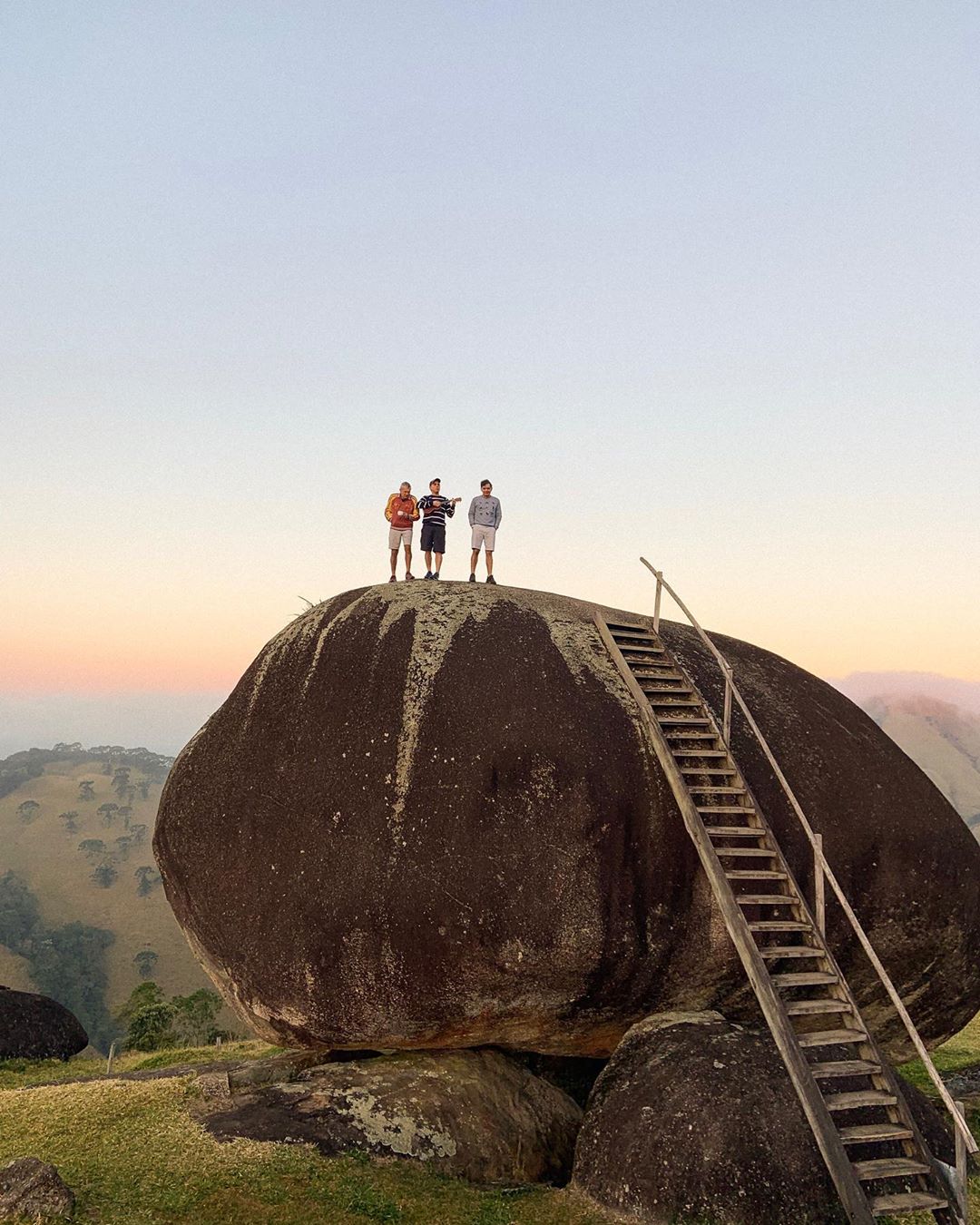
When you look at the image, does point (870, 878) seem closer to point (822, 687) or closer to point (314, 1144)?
point (822, 687)

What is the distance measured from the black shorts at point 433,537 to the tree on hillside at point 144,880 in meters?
117

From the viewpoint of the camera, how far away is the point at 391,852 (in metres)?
13.0

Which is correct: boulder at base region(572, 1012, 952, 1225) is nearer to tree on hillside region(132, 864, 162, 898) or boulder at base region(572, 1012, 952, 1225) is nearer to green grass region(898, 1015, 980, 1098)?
green grass region(898, 1015, 980, 1098)

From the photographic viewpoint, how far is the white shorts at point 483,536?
1862 centimetres

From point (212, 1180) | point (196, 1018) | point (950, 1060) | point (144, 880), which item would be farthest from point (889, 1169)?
point (144, 880)

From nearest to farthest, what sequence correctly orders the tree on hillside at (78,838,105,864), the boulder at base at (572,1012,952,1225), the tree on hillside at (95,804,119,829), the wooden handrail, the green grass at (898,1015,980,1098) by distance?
the wooden handrail, the boulder at base at (572,1012,952,1225), the green grass at (898,1015,980,1098), the tree on hillside at (78,838,105,864), the tree on hillside at (95,804,119,829)

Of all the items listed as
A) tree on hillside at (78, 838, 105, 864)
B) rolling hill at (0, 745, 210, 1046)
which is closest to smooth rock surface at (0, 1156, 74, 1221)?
rolling hill at (0, 745, 210, 1046)

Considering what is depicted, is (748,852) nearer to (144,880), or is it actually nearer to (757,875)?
(757,875)

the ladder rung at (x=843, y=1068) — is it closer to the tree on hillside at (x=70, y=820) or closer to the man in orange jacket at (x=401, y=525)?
the man in orange jacket at (x=401, y=525)

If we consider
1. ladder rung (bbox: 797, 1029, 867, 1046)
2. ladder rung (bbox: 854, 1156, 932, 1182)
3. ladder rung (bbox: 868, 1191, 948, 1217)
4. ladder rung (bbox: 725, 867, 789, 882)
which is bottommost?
ladder rung (bbox: 868, 1191, 948, 1217)

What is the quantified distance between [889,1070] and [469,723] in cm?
663

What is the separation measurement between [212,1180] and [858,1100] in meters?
6.84

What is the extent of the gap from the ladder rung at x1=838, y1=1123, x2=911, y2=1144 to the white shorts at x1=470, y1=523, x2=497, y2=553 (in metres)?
11.5

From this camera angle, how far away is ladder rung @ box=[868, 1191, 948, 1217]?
934 centimetres
